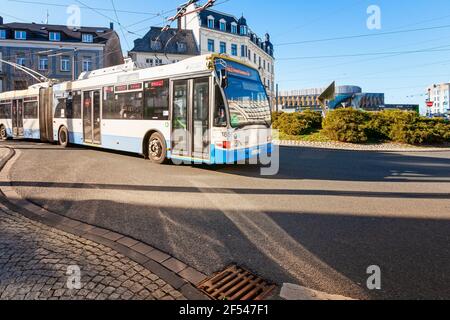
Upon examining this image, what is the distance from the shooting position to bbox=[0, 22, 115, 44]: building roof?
41.8 m

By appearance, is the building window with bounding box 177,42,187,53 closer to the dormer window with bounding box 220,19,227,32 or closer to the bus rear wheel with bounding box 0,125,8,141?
the dormer window with bounding box 220,19,227,32

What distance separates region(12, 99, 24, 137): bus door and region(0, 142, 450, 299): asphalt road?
10.1m

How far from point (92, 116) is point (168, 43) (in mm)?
37122

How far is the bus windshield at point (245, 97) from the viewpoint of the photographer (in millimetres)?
8055

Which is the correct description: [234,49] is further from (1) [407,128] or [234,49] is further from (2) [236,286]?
(2) [236,286]

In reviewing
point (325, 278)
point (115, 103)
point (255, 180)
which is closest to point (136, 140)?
point (115, 103)

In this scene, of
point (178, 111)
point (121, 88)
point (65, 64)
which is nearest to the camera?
point (178, 111)

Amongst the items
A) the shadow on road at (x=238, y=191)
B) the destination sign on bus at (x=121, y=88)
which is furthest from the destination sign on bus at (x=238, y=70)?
the destination sign on bus at (x=121, y=88)

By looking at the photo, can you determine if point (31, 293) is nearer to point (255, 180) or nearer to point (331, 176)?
point (255, 180)

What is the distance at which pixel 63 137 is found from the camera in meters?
14.7

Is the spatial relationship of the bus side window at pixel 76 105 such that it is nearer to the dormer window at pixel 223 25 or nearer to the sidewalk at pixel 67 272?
the sidewalk at pixel 67 272

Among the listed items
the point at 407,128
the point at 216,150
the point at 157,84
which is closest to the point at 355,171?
the point at 216,150

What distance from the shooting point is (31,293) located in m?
2.76

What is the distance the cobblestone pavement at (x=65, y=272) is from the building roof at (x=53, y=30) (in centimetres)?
4779
